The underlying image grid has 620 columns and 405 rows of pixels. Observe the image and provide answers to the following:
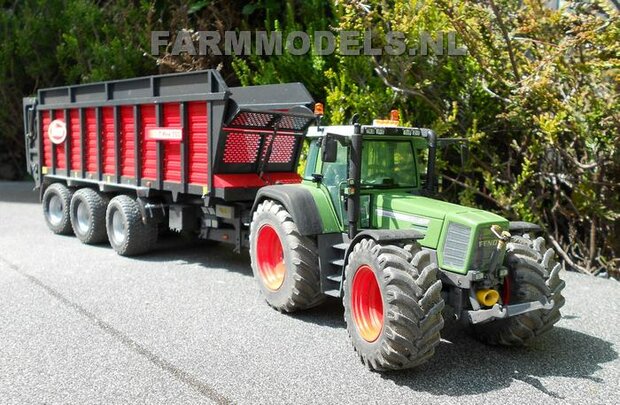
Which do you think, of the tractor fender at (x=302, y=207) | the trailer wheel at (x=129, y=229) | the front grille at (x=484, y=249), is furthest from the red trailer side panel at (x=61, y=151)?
the front grille at (x=484, y=249)

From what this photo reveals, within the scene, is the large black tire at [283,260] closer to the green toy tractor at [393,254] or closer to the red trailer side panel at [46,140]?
the green toy tractor at [393,254]

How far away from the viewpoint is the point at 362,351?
186 inches

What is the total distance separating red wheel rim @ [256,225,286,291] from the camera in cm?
632

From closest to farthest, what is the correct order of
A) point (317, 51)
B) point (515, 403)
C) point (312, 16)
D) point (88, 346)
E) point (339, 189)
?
point (515, 403)
point (88, 346)
point (339, 189)
point (317, 51)
point (312, 16)

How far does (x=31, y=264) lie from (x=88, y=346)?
358 cm

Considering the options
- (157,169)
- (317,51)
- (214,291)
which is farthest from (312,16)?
(214,291)

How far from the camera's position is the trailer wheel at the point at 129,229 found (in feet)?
27.7

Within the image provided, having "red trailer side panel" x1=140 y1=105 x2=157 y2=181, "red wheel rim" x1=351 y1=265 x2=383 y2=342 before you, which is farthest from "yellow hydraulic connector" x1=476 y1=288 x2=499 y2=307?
"red trailer side panel" x1=140 y1=105 x2=157 y2=181

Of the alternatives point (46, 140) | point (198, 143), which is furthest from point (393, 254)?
point (46, 140)

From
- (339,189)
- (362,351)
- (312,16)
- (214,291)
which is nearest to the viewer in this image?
(362,351)

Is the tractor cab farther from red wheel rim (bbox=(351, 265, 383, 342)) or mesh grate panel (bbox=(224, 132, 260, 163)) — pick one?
mesh grate panel (bbox=(224, 132, 260, 163))

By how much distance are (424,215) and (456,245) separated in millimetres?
417

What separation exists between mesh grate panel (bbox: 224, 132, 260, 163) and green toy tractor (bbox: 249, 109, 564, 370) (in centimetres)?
113

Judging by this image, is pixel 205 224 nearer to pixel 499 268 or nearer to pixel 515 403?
pixel 499 268
